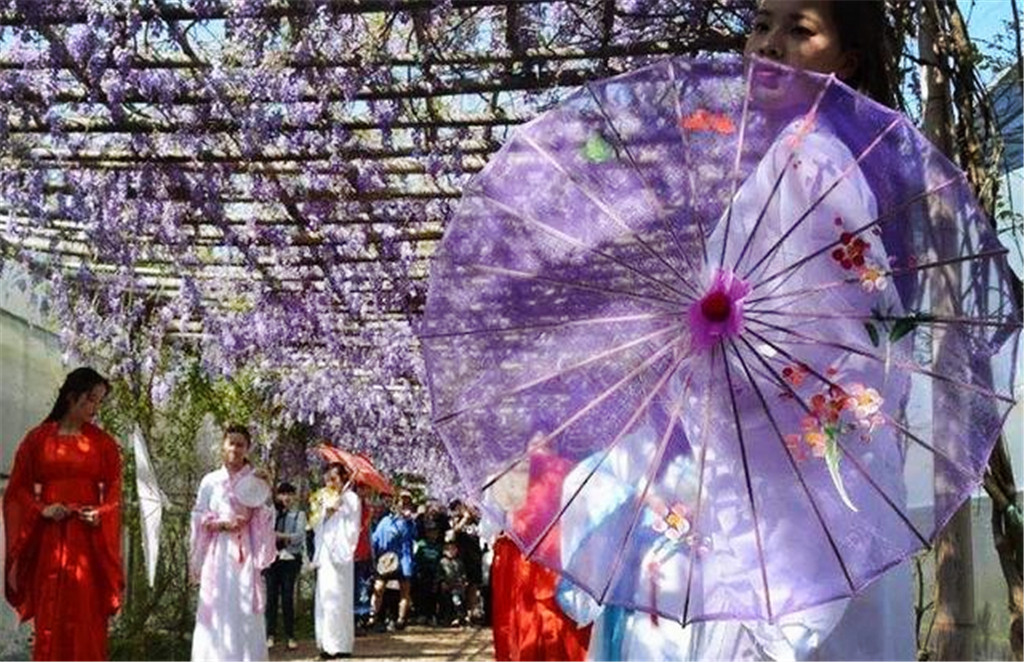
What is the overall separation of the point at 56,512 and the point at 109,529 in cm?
27

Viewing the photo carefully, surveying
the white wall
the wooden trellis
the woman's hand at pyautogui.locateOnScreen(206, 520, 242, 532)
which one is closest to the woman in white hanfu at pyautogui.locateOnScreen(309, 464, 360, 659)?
the wooden trellis

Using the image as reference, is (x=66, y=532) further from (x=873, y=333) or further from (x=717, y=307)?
(x=873, y=333)

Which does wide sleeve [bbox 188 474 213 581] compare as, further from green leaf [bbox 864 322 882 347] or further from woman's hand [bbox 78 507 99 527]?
green leaf [bbox 864 322 882 347]

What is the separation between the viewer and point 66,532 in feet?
24.5

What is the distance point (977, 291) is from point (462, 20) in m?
5.81

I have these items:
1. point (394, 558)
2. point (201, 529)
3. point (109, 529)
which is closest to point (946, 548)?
point (109, 529)

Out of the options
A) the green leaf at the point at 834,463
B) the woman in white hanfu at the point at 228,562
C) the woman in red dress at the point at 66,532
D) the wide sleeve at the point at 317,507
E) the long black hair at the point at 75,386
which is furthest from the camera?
the wide sleeve at the point at 317,507

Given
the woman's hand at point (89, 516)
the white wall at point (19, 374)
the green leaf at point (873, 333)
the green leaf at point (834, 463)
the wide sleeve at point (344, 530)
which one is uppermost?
the white wall at point (19, 374)

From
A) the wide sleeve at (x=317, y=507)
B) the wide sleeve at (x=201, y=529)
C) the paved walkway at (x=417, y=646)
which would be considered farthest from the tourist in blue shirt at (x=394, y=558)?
the wide sleeve at (x=201, y=529)

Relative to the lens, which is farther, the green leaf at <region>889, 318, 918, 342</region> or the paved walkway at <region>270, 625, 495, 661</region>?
the paved walkway at <region>270, 625, 495, 661</region>

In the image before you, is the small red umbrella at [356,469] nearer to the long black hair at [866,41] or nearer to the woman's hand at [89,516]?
the woman's hand at [89,516]

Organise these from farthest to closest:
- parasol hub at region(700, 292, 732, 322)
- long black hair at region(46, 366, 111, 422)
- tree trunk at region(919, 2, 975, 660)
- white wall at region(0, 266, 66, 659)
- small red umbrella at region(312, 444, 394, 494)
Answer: small red umbrella at region(312, 444, 394, 494)
white wall at region(0, 266, 66, 659)
long black hair at region(46, 366, 111, 422)
tree trunk at region(919, 2, 975, 660)
parasol hub at region(700, 292, 732, 322)

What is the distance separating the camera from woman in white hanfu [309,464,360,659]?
13.5 meters

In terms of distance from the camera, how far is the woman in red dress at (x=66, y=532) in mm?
7395
